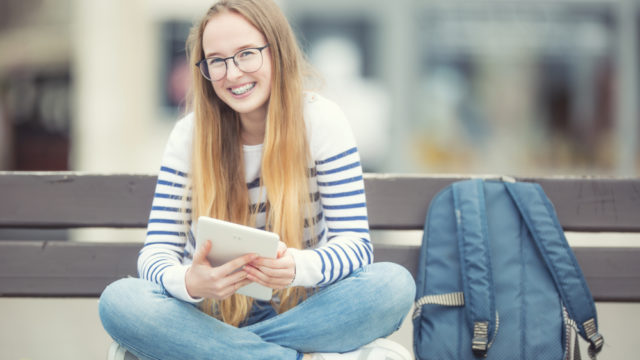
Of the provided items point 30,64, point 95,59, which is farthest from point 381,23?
point 30,64

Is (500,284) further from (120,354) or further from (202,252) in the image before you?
(120,354)

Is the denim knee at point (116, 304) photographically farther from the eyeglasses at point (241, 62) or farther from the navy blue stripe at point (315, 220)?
the eyeglasses at point (241, 62)

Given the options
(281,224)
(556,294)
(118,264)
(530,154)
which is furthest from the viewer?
(530,154)

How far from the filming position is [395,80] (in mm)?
5250

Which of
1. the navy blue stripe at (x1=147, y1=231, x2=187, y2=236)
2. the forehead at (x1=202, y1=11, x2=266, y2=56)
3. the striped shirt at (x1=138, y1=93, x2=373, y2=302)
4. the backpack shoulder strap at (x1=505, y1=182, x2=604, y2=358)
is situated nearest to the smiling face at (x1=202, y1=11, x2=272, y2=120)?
the forehead at (x1=202, y1=11, x2=266, y2=56)

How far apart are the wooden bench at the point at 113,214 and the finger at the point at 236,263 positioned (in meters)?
0.72

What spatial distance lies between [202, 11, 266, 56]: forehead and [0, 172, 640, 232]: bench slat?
60 cm

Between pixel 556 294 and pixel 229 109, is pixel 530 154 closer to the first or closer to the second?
pixel 556 294

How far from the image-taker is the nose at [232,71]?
1582 mm

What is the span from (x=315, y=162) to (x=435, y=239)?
476 millimetres

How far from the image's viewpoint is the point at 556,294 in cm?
174

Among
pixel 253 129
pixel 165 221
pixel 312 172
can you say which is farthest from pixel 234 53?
pixel 165 221

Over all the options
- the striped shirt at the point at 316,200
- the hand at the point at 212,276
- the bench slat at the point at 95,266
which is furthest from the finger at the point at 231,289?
the bench slat at the point at 95,266

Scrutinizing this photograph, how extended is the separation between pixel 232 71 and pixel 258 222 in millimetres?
440
